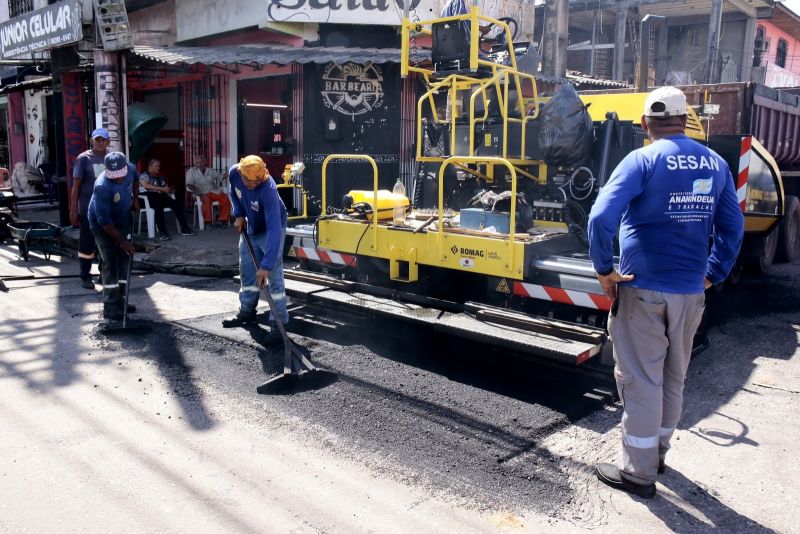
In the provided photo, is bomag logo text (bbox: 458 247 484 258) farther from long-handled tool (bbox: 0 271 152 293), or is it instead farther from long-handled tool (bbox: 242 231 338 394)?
long-handled tool (bbox: 0 271 152 293)

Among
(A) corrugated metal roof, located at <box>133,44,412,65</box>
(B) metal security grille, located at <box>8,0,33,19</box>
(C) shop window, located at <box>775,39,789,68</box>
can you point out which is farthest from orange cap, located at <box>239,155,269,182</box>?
(C) shop window, located at <box>775,39,789,68</box>

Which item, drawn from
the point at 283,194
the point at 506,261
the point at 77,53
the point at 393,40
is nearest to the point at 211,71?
the point at 77,53

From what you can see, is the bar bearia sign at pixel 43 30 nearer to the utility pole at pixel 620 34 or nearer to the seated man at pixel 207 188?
the seated man at pixel 207 188

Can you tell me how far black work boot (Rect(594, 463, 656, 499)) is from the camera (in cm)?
356

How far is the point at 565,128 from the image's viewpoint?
603cm

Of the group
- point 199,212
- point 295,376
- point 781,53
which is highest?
point 781,53

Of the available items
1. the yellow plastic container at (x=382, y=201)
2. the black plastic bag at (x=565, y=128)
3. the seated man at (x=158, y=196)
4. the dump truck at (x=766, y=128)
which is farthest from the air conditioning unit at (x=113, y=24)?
the dump truck at (x=766, y=128)

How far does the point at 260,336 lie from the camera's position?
20.7 feet

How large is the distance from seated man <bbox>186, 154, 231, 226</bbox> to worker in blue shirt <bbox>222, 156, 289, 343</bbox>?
6.40 metres

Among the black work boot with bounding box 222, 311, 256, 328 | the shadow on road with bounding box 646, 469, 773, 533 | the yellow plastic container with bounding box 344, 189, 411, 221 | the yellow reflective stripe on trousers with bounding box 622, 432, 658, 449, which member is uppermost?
the yellow plastic container with bounding box 344, 189, 411, 221

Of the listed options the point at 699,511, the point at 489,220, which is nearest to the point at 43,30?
the point at 489,220

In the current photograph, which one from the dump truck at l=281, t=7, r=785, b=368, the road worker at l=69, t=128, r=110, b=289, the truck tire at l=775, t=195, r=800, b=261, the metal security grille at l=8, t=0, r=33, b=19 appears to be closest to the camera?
the dump truck at l=281, t=7, r=785, b=368

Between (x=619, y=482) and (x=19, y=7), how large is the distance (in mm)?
18142

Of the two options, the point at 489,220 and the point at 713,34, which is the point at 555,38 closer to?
the point at 713,34
